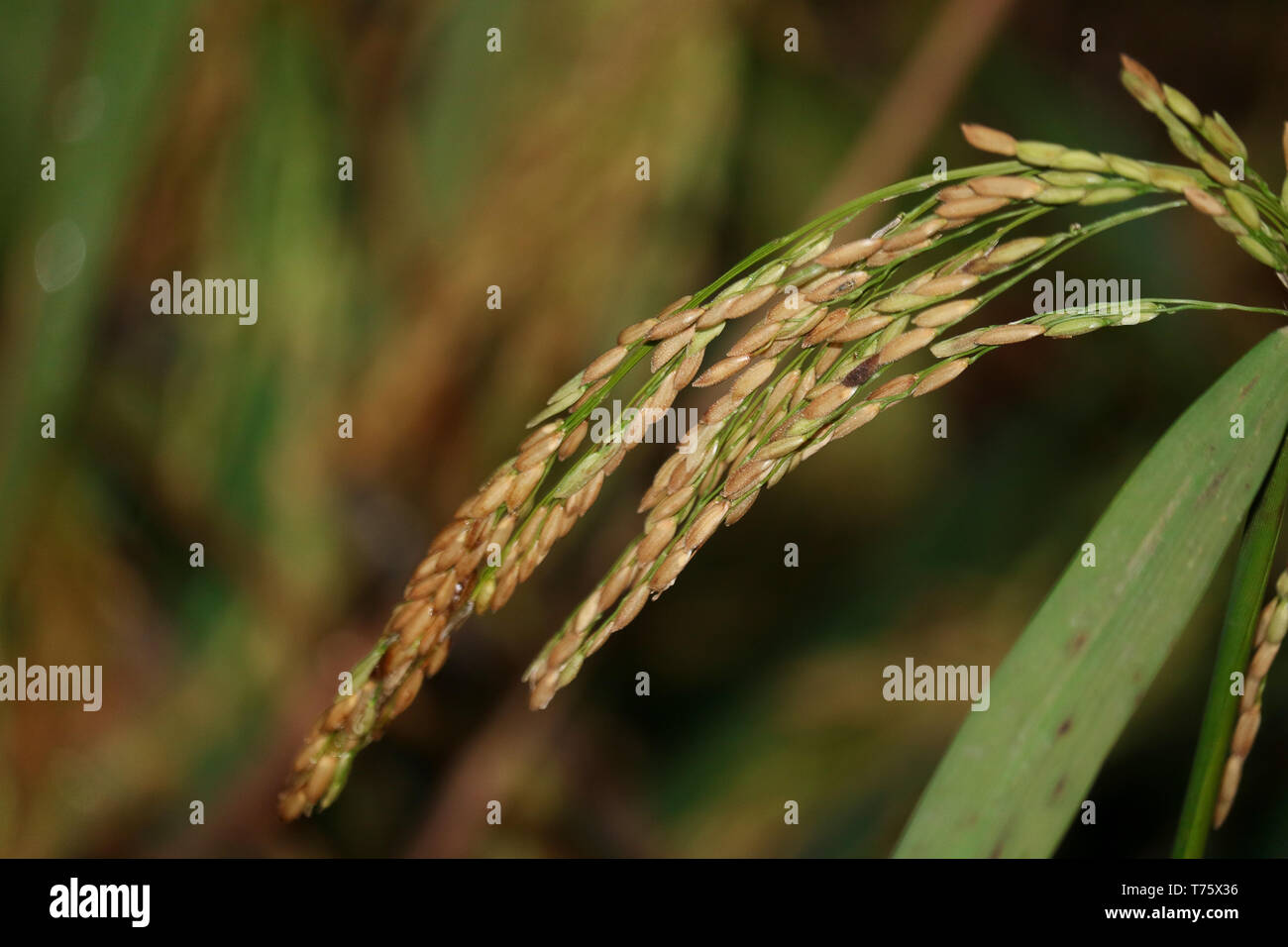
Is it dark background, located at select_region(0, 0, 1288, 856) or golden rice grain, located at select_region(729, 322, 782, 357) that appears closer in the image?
golden rice grain, located at select_region(729, 322, 782, 357)

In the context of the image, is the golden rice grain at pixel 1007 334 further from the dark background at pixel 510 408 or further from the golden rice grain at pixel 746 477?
the dark background at pixel 510 408

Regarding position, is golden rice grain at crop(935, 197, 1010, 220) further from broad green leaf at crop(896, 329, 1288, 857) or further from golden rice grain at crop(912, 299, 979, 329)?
broad green leaf at crop(896, 329, 1288, 857)

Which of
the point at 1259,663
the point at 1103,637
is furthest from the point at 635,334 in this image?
the point at 1259,663

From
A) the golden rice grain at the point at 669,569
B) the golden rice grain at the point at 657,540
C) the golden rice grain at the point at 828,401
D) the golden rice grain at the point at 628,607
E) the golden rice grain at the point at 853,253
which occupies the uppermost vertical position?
the golden rice grain at the point at 853,253

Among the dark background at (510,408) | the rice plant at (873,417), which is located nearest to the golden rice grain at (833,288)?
the rice plant at (873,417)

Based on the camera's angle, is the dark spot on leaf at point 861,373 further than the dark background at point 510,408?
No

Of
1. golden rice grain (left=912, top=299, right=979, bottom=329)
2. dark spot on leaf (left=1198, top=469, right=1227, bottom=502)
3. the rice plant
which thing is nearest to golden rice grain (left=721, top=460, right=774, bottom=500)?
the rice plant

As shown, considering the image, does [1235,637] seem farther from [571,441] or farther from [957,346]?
[571,441]
